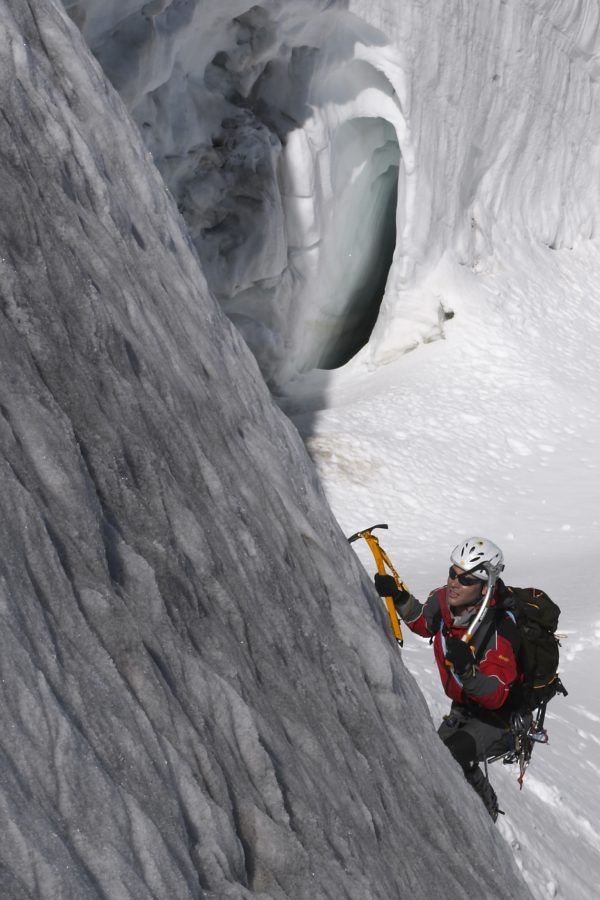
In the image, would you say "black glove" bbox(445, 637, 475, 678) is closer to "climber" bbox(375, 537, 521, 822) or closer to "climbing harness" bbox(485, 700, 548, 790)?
"climber" bbox(375, 537, 521, 822)

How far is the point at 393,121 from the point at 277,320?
2467 millimetres

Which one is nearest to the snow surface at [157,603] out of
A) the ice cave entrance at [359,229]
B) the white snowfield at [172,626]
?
the white snowfield at [172,626]

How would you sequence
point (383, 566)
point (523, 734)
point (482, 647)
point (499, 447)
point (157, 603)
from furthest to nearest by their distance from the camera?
1. point (499, 447)
2. point (523, 734)
3. point (383, 566)
4. point (482, 647)
5. point (157, 603)

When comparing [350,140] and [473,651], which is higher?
[350,140]

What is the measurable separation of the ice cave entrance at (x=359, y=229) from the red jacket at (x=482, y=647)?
26.6ft

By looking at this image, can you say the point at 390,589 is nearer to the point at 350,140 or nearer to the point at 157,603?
the point at 157,603

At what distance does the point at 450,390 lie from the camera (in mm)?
11766

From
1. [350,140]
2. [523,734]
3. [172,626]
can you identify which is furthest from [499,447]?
[172,626]

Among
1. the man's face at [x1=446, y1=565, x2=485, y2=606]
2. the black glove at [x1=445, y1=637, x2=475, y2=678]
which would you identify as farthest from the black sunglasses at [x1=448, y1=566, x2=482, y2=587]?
the black glove at [x1=445, y1=637, x2=475, y2=678]

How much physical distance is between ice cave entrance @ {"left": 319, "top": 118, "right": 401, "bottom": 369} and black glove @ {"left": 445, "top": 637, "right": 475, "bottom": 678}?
27.7ft

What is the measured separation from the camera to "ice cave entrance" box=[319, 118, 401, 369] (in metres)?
12.1

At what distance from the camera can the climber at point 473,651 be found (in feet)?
13.6

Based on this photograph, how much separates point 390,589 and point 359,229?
923 cm

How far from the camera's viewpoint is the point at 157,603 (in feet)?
8.64
